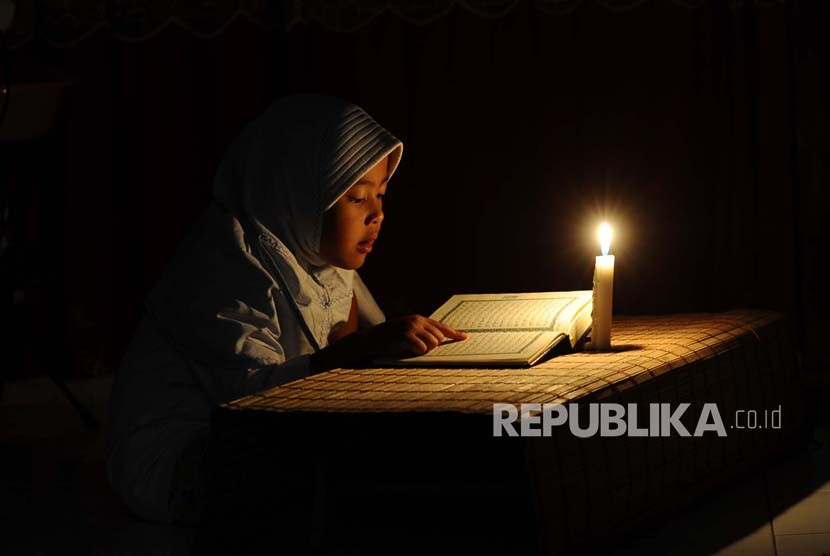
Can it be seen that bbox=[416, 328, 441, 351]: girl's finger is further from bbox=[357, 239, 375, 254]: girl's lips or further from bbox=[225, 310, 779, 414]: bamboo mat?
bbox=[357, 239, 375, 254]: girl's lips

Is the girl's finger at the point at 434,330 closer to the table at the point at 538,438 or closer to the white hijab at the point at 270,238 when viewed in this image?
the table at the point at 538,438

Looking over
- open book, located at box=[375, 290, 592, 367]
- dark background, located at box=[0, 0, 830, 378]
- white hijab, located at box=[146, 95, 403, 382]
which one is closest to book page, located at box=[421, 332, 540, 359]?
open book, located at box=[375, 290, 592, 367]

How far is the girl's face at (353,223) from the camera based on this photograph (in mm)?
2031

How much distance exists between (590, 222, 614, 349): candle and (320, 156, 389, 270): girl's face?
432 millimetres

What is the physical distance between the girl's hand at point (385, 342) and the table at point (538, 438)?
0.05m

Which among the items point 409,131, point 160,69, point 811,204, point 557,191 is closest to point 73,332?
point 160,69

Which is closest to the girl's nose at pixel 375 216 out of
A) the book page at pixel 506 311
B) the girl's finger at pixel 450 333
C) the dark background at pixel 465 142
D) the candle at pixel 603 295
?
the book page at pixel 506 311

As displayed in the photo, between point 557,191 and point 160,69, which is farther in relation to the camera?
point 160,69

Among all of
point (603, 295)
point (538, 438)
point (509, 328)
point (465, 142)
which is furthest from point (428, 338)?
point (465, 142)

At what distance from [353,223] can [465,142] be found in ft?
4.53

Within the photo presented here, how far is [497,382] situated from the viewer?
1568 mm

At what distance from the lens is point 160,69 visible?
3615 mm

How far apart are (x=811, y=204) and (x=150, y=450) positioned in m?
2.03

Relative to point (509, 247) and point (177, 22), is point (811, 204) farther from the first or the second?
point (177, 22)
